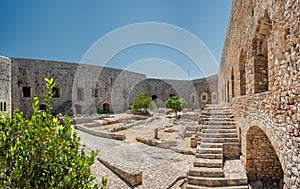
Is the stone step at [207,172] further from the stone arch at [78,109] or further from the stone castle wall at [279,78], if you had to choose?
the stone arch at [78,109]

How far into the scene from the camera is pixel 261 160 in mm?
6055

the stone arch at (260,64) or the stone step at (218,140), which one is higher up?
the stone arch at (260,64)

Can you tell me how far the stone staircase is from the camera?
5684 millimetres

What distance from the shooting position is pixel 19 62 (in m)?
22.2

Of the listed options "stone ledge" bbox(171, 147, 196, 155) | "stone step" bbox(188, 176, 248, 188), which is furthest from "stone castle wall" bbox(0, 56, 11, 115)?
"stone step" bbox(188, 176, 248, 188)

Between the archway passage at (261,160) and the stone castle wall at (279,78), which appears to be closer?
the stone castle wall at (279,78)

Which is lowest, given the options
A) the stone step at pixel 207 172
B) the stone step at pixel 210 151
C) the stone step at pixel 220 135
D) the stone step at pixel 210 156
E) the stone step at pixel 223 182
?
the stone step at pixel 223 182

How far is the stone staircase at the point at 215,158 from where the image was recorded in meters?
5.68

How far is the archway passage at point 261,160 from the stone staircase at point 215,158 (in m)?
0.41

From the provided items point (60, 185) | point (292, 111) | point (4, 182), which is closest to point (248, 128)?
point (292, 111)

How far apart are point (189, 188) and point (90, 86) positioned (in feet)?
77.2

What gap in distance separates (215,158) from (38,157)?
626cm

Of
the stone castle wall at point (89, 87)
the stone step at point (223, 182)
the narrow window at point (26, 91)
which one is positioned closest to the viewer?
the stone step at point (223, 182)

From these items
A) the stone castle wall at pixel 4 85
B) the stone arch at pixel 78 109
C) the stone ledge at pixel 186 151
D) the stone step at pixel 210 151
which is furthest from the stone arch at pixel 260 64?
the stone arch at pixel 78 109
